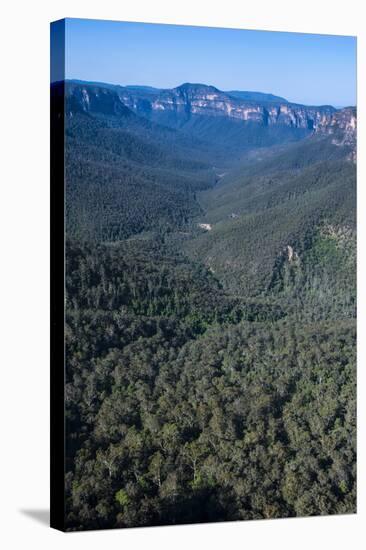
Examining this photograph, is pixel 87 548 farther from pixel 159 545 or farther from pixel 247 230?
pixel 247 230

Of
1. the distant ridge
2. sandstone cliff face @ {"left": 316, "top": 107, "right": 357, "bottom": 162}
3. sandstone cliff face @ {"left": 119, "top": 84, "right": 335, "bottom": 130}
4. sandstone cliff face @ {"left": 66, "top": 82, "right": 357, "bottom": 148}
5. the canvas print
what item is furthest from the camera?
sandstone cliff face @ {"left": 316, "top": 107, "right": 357, "bottom": 162}

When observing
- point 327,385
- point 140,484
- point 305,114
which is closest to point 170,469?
point 140,484

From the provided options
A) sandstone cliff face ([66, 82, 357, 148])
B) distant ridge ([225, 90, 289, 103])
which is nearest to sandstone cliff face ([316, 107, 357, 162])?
sandstone cliff face ([66, 82, 357, 148])

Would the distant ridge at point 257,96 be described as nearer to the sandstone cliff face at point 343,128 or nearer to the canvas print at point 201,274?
the canvas print at point 201,274

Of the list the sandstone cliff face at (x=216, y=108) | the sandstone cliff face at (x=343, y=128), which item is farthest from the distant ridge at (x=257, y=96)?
the sandstone cliff face at (x=343, y=128)

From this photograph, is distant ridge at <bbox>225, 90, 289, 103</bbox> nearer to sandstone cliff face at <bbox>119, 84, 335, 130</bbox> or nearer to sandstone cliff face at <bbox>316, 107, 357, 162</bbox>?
sandstone cliff face at <bbox>119, 84, 335, 130</bbox>

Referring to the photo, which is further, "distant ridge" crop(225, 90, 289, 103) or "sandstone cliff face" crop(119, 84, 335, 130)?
"distant ridge" crop(225, 90, 289, 103)

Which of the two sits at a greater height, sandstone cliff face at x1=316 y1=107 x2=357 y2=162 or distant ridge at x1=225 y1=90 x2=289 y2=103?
distant ridge at x1=225 y1=90 x2=289 y2=103

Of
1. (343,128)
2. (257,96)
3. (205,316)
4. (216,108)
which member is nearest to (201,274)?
(205,316)

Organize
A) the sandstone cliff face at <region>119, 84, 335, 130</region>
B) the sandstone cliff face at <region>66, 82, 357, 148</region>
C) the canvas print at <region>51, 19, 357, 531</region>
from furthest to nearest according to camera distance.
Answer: the sandstone cliff face at <region>119, 84, 335, 130</region> < the sandstone cliff face at <region>66, 82, 357, 148</region> < the canvas print at <region>51, 19, 357, 531</region>
